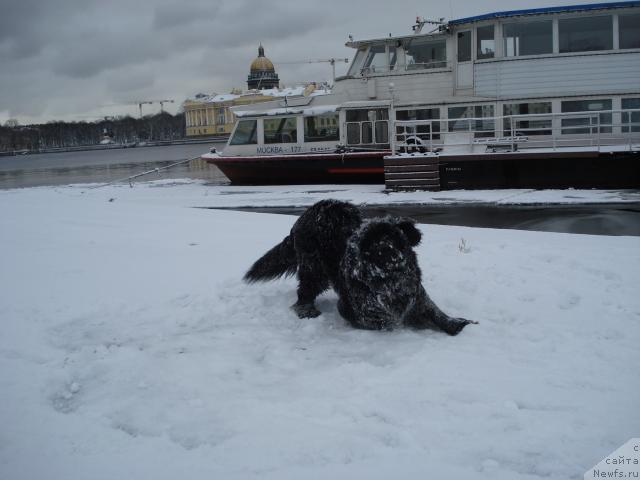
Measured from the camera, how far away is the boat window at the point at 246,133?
73.8 feet

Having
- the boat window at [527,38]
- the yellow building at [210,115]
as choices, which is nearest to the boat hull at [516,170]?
the boat window at [527,38]

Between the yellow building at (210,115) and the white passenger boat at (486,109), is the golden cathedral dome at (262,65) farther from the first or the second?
the white passenger boat at (486,109)

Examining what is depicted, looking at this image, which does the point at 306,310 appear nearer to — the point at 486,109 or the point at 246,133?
the point at 486,109

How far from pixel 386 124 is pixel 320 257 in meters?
16.2

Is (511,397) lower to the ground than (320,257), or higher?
lower

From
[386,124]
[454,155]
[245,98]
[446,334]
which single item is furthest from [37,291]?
[245,98]

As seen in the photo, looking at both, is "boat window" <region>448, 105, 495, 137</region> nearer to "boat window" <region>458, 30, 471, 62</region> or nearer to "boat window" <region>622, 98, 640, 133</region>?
"boat window" <region>458, 30, 471, 62</region>

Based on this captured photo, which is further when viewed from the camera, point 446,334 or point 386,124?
point 386,124

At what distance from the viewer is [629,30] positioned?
17641 mm

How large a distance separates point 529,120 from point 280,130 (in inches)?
342

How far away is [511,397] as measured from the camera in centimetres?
341

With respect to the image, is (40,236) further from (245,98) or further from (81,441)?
(245,98)

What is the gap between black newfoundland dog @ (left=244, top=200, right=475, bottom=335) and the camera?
14.7ft

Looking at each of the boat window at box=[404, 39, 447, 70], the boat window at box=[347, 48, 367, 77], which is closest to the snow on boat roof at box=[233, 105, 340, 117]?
the boat window at box=[347, 48, 367, 77]
